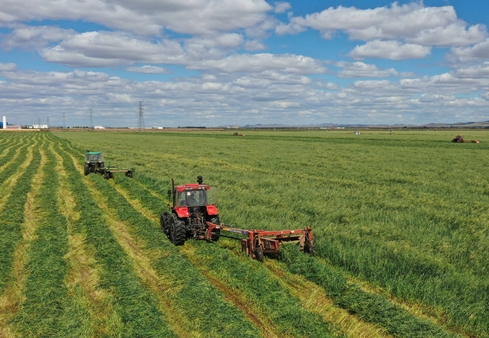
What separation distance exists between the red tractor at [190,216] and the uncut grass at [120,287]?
175 cm

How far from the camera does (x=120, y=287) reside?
386 inches

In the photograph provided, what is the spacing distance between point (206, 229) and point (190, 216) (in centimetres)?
77

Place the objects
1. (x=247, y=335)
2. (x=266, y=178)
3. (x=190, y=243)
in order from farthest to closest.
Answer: (x=266, y=178)
(x=190, y=243)
(x=247, y=335)

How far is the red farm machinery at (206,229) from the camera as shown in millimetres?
11500

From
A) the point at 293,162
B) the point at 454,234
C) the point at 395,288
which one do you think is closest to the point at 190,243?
the point at 395,288

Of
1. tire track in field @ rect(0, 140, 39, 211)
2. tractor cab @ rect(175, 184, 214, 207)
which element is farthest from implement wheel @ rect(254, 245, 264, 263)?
tire track in field @ rect(0, 140, 39, 211)

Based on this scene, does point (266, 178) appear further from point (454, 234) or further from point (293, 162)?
point (454, 234)

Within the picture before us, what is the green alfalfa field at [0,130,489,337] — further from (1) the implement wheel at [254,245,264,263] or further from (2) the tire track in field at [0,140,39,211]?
(2) the tire track in field at [0,140,39,211]

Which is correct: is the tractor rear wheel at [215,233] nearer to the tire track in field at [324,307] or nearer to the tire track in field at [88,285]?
the tire track in field at [324,307]

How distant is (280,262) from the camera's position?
11500 millimetres

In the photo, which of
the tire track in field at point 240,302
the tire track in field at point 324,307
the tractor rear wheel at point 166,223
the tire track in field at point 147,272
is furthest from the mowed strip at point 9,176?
the tire track in field at point 324,307

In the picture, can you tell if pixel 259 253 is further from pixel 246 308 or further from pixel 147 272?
pixel 147 272

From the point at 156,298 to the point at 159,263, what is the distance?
224 cm

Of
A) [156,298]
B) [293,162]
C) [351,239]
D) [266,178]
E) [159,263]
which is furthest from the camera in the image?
[293,162]
